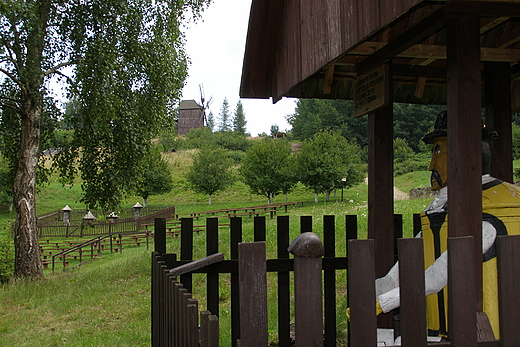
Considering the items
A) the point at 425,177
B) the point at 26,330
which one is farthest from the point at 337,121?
the point at 26,330

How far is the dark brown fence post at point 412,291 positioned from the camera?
1616mm

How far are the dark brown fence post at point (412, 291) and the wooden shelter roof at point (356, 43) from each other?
3.98 ft

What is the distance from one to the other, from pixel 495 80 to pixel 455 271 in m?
2.57

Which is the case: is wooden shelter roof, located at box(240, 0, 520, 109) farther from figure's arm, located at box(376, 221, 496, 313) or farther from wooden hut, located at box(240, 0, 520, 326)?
figure's arm, located at box(376, 221, 496, 313)

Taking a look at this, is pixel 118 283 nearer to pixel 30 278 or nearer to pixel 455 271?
pixel 30 278

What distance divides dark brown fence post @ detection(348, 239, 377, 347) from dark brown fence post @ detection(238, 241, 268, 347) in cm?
30

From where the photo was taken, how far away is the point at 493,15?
2.51 meters

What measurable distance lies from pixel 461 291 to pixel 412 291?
0.53 feet

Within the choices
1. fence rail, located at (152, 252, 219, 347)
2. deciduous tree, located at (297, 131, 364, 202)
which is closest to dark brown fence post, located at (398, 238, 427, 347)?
fence rail, located at (152, 252, 219, 347)

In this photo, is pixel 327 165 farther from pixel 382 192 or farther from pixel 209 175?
pixel 382 192

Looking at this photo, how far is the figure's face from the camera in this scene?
295 cm

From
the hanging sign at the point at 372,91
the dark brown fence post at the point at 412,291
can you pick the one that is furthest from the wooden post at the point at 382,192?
the dark brown fence post at the point at 412,291

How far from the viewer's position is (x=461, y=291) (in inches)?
64.4

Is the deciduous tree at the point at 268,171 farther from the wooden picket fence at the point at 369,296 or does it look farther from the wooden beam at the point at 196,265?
the wooden picket fence at the point at 369,296
